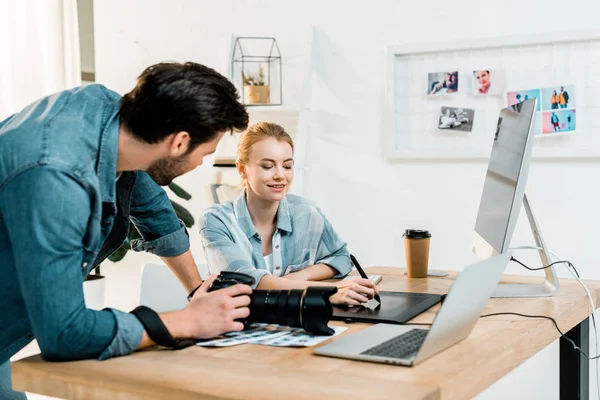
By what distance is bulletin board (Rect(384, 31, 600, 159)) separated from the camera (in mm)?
2752

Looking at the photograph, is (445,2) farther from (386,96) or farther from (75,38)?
(75,38)

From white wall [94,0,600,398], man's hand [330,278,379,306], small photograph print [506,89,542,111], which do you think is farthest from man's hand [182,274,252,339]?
small photograph print [506,89,542,111]

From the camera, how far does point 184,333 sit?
4.11ft

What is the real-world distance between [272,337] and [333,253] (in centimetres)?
91

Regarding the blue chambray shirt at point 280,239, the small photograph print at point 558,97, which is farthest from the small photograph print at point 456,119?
the blue chambray shirt at point 280,239

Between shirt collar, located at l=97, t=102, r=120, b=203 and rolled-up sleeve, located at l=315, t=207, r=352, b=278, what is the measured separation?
1008 mm

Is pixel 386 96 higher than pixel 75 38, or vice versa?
pixel 75 38

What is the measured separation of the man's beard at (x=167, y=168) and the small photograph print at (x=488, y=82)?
1.86 m

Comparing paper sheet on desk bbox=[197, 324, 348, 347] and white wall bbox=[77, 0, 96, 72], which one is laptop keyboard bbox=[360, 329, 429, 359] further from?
white wall bbox=[77, 0, 96, 72]

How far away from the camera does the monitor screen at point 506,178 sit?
1.55 meters

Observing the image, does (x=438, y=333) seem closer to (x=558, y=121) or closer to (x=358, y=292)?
(x=358, y=292)

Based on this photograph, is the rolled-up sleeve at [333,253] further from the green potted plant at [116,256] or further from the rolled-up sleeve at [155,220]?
the green potted plant at [116,256]

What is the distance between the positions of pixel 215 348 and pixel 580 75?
206 cm

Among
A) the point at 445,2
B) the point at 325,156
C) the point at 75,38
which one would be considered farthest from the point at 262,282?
the point at 75,38
